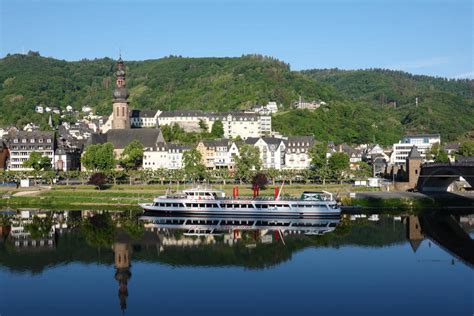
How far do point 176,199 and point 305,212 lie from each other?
11759 millimetres

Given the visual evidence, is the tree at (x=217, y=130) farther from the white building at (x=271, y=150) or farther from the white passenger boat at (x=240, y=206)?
the white passenger boat at (x=240, y=206)

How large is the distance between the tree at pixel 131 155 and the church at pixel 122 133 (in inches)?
149

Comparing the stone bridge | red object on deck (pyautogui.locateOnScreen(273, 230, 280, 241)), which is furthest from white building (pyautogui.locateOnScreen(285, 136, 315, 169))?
red object on deck (pyautogui.locateOnScreen(273, 230, 280, 241))

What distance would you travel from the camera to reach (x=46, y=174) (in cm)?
7669

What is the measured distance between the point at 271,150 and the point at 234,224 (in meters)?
43.1

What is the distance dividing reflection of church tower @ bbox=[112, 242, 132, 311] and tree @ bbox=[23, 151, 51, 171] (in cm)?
4296

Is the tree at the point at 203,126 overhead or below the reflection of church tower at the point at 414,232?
overhead

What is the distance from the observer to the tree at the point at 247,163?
7638 cm

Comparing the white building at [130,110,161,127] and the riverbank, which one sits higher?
the white building at [130,110,161,127]

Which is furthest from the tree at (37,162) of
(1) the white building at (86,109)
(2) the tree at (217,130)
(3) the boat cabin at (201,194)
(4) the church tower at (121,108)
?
(1) the white building at (86,109)

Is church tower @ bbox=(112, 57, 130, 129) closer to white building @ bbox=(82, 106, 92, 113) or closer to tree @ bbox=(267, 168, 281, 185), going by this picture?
tree @ bbox=(267, 168, 281, 185)

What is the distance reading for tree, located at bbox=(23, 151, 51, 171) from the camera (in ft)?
275

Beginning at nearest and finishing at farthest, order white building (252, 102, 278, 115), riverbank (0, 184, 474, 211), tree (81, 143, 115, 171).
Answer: riverbank (0, 184, 474, 211)
tree (81, 143, 115, 171)
white building (252, 102, 278, 115)

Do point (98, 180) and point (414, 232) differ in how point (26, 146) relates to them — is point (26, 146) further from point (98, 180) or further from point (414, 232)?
point (414, 232)
